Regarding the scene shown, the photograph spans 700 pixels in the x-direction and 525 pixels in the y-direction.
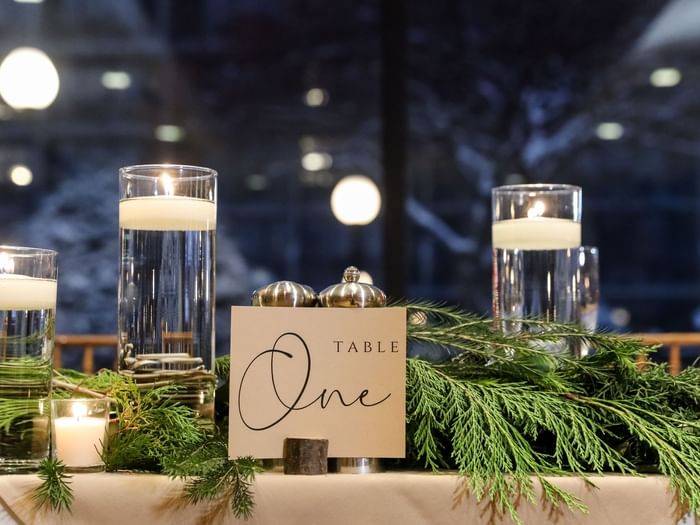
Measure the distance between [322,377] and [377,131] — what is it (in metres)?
3.94

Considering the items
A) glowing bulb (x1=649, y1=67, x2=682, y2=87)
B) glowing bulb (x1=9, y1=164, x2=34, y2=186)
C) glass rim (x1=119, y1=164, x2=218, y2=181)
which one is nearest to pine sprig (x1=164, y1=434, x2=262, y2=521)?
glass rim (x1=119, y1=164, x2=218, y2=181)

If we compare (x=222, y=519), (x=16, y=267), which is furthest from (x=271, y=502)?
(x=16, y=267)

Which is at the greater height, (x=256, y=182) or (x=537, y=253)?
(x=256, y=182)

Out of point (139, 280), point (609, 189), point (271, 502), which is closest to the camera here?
point (271, 502)

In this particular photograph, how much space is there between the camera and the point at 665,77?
174 inches

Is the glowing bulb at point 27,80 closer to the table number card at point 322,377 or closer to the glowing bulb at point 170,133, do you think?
the glowing bulb at point 170,133

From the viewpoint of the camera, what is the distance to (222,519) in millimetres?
604

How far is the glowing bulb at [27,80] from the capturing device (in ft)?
12.6

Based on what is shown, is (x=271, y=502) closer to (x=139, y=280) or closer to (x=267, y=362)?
(x=267, y=362)

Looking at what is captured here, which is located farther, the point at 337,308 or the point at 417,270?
the point at 417,270

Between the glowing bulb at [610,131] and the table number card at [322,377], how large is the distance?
4059 mm

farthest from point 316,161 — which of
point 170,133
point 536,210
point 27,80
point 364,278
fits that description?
point 536,210

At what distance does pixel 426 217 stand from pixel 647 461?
385 centimetres

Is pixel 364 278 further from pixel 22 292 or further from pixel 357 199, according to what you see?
pixel 22 292
